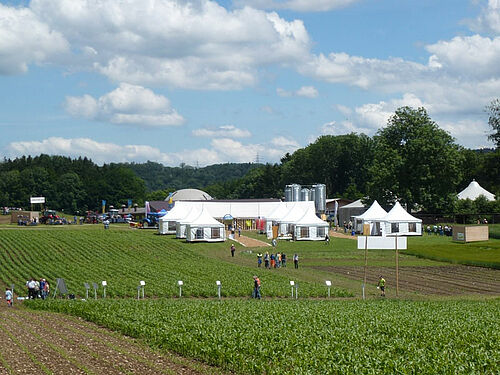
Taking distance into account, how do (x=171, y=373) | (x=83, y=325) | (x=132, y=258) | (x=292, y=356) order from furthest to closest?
1. (x=132, y=258)
2. (x=83, y=325)
3. (x=292, y=356)
4. (x=171, y=373)

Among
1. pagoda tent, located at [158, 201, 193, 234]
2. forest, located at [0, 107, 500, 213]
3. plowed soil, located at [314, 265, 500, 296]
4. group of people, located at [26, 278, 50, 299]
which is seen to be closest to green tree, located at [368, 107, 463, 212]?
forest, located at [0, 107, 500, 213]

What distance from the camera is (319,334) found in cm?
2284

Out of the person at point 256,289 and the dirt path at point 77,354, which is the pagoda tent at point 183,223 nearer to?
the person at point 256,289

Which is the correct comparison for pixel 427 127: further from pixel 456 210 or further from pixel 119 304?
pixel 119 304

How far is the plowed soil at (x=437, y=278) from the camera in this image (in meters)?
42.8

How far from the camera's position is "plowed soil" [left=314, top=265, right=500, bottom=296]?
4284 centimetres

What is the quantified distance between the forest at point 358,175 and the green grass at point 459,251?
15.9m

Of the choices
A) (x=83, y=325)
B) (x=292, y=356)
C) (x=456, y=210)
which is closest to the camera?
(x=292, y=356)

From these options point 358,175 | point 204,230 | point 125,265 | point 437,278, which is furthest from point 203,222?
point 358,175

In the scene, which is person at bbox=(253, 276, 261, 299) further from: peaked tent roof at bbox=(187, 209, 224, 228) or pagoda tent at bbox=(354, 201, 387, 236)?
pagoda tent at bbox=(354, 201, 387, 236)

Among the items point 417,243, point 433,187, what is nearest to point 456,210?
point 433,187

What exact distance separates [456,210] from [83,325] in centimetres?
8269

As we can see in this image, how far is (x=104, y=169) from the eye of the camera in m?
199

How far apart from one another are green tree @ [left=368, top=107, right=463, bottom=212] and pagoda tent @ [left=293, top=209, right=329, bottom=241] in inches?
1011
